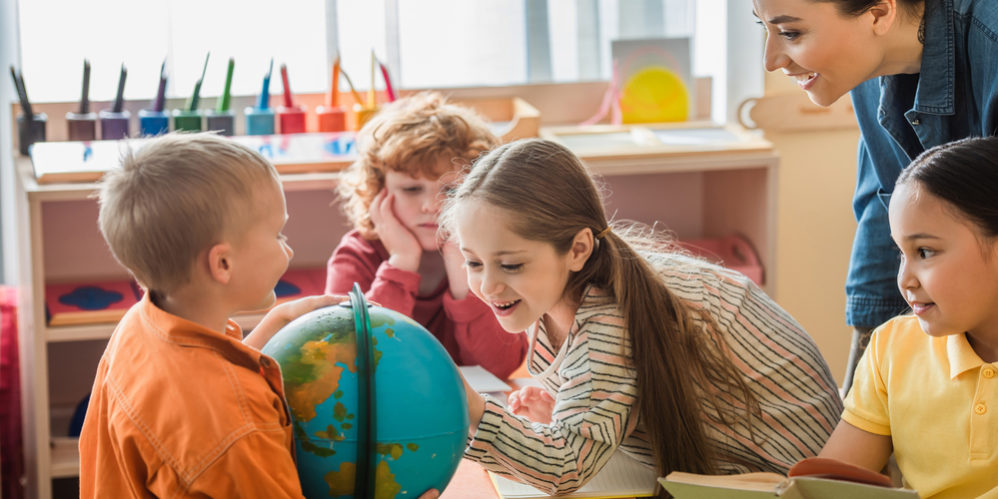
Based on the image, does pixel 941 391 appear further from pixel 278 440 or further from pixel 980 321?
pixel 278 440

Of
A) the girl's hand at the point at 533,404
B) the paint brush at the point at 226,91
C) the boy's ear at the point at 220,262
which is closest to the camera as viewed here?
the boy's ear at the point at 220,262

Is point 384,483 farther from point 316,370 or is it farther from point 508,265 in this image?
point 508,265

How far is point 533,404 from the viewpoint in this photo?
6.36ft

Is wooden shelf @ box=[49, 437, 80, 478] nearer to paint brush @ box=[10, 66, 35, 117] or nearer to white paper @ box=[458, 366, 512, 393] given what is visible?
paint brush @ box=[10, 66, 35, 117]

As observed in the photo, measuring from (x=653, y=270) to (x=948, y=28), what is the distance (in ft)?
1.92

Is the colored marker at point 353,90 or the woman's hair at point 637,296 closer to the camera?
the woman's hair at point 637,296

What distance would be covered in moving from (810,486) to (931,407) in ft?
1.11

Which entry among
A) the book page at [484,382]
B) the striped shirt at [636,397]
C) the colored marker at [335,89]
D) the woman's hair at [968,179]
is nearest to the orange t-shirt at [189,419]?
the striped shirt at [636,397]

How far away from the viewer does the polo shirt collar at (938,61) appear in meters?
1.67

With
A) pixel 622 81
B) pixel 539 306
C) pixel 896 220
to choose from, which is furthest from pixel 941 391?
pixel 622 81

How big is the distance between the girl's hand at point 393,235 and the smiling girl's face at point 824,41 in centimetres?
104

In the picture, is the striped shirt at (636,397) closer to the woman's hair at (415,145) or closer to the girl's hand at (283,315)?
the girl's hand at (283,315)

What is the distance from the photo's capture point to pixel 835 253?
3740mm

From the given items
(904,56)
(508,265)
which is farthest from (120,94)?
(904,56)
